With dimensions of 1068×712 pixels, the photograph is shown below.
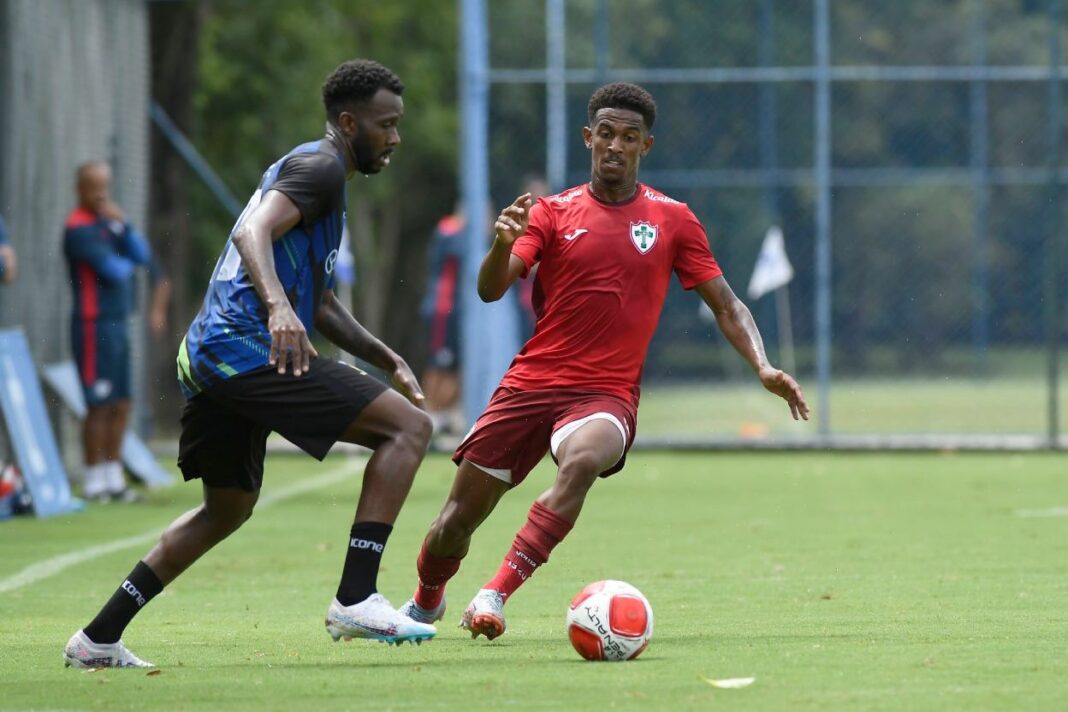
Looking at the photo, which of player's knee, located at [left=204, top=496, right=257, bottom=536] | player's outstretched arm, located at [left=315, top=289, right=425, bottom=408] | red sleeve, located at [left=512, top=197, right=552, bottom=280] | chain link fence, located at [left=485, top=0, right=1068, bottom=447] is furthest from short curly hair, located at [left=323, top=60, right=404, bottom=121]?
chain link fence, located at [left=485, top=0, right=1068, bottom=447]

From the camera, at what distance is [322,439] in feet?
23.1

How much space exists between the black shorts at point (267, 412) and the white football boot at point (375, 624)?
1.69ft

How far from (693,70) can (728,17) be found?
130cm

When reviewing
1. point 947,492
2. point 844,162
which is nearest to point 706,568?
point 947,492

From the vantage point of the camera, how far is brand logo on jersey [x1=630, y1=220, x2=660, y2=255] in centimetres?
825

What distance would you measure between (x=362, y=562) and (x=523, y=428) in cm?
127

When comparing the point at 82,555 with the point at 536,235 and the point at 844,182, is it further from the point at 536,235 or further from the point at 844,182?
the point at 844,182

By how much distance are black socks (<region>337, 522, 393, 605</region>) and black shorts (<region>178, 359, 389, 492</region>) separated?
0.97ft

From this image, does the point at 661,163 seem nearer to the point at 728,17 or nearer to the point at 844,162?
the point at 728,17

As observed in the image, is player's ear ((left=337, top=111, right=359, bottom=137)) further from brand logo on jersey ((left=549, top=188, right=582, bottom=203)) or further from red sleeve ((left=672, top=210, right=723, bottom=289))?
red sleeve ((left=672, top=210, right=723, bottom=289))

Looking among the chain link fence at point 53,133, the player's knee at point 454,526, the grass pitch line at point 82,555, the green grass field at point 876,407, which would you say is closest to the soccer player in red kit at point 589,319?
the player's knee at point 454,526

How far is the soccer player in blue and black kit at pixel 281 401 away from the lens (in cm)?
695

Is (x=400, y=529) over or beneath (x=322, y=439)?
beneath

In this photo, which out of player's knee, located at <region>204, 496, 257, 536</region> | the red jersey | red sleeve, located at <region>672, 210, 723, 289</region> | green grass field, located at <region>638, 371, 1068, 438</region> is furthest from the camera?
green grass field, located at <region>638, 371, 1068, 438</region>
